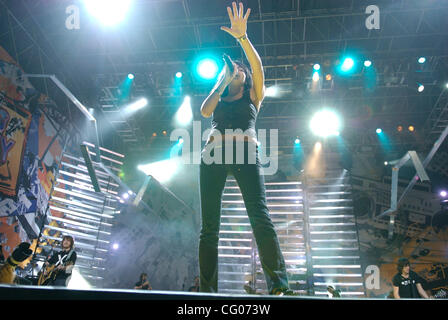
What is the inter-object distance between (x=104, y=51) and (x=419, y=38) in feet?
29.5

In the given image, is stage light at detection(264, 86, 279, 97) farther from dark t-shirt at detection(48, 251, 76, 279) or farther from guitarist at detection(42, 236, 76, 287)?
dark t-shirt at detection(48, 251, 76, 279)

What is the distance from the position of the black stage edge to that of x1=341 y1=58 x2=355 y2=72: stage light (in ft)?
28.0

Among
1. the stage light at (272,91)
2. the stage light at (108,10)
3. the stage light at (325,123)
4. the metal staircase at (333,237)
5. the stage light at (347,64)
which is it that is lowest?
the metal staircase at (333,237)

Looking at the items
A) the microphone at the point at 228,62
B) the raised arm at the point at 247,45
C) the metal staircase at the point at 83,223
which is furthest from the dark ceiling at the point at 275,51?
the microphone at the point at 228,62

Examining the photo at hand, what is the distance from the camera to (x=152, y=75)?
9.25m

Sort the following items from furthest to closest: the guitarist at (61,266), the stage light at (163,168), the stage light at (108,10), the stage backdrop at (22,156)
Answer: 1. the stage light at (163,168)
2. the stage light at (108,10)
3. the stage backdrop at (22,156)
4. the guitarist at (61,266)

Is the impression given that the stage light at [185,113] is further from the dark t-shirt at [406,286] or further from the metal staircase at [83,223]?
the dark t-shirt at [406,286]

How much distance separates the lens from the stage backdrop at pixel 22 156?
6418 millimetres

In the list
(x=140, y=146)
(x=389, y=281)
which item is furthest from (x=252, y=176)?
(x=140, y=146)

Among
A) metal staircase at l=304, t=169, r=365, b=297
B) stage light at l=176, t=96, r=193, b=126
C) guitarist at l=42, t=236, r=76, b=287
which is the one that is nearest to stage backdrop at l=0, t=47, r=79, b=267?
guitarist at l=42, t=236, r=76, b=287

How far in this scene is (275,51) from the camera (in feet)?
27.0
